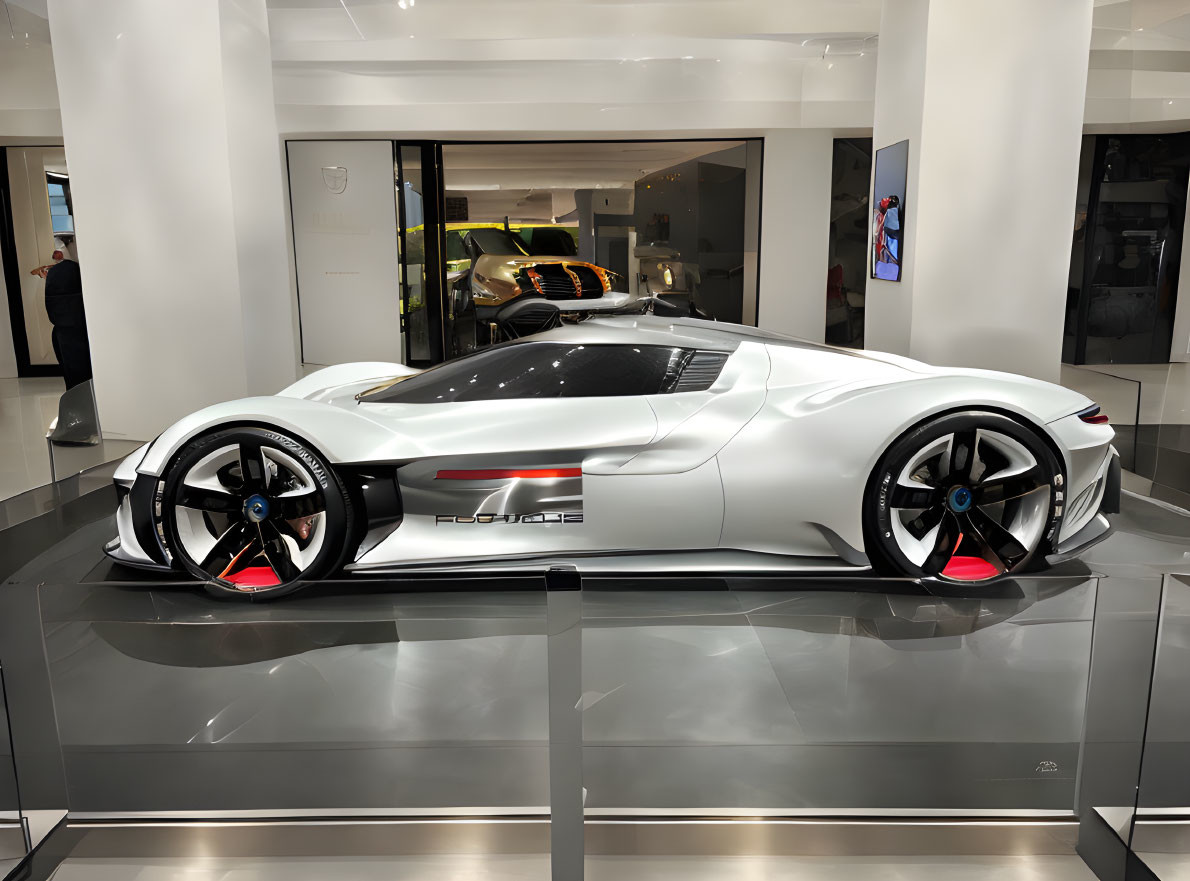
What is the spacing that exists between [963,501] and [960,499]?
1cm

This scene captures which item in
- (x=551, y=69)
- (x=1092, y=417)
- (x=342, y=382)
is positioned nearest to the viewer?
(x=1092, y=417)

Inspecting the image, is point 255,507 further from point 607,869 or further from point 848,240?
point 848,240

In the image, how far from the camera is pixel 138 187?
529 cm

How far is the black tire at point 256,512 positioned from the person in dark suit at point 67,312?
14.2ft

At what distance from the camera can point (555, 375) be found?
319 centimetres

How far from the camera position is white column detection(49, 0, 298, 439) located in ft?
16.8

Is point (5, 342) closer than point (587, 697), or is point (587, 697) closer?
point (587, 697)

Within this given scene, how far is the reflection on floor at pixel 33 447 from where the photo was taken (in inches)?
191

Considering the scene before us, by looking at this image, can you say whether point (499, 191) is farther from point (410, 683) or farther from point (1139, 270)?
point (410, 683)

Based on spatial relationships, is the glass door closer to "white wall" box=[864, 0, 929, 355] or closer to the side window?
"white wall" box=[864, 0, 929, 355]

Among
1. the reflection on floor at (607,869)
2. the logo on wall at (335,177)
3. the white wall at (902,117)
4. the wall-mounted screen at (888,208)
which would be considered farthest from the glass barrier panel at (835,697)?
the logo on wall at (335,177)

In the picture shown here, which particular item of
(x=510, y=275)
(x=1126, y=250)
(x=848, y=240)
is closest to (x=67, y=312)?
(x=510, y=275)

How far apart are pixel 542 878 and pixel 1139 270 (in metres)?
9.24

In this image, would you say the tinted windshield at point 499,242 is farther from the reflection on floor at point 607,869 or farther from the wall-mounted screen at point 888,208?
the reflection on floor at point 607,869
